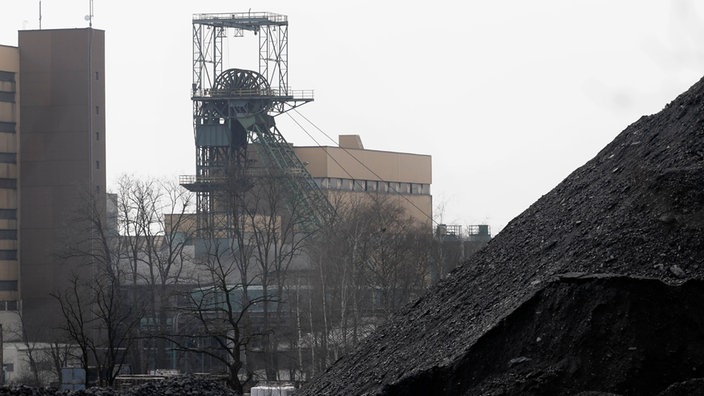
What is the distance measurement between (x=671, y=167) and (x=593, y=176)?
214 cm

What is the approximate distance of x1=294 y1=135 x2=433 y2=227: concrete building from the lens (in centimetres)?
6994

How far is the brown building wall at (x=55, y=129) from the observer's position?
70.4m

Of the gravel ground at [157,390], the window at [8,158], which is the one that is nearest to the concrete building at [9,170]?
the window at [8,158]

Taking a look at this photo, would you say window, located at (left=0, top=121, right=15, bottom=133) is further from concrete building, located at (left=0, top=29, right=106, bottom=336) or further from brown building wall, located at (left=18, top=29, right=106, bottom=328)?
brown building wall, located at (left=18, top=29, right=106, bottom=328)

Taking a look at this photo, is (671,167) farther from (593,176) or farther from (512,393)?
(512,393)

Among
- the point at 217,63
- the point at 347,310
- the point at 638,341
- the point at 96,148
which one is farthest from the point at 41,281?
the point at 638,341

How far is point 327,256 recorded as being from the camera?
49250 mm

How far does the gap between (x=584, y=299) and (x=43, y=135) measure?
64296mm

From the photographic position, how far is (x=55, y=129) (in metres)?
71.1

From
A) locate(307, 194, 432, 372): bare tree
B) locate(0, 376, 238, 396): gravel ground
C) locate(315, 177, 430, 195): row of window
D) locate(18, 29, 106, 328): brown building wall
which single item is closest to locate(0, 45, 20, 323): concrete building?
locate(18, 29, 106, 328): brown building wall

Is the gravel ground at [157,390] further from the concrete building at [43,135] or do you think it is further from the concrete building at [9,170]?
the concrete building at [9,170]

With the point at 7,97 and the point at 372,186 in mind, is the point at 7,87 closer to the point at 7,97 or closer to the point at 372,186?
the point at 7,97

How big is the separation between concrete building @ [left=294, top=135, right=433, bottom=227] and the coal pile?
51.4 meters

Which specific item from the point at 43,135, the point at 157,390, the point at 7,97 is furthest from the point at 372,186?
the point at 157,390
